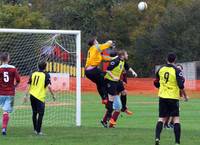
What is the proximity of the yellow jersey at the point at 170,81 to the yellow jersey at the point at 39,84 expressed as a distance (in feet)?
11.7

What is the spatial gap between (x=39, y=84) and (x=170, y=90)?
4020 mm

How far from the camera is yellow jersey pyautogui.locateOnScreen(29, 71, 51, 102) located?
17.0 m

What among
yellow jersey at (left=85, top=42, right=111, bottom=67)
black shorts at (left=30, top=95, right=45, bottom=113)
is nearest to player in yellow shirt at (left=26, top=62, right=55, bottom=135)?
black shorts at (left=30, top=95, right=45, bottom=113)

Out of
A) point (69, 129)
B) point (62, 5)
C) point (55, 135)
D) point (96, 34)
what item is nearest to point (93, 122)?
point (69, 129)

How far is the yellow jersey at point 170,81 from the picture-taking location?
14.5 m

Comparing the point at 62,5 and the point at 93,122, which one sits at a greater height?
the point at 62,5

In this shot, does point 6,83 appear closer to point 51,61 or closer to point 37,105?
point 37,105

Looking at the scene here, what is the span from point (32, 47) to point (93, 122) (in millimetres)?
3391

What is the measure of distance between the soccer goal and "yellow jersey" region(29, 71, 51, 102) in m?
3.00

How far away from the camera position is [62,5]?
7656cm

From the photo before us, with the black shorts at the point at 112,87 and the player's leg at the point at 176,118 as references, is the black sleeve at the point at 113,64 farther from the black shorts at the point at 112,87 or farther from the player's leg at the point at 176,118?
the player's leg at the point at 176,118

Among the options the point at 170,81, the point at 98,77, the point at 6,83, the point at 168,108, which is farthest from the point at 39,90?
the point at 170,81

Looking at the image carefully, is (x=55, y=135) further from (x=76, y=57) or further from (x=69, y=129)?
(x=76, y=57)

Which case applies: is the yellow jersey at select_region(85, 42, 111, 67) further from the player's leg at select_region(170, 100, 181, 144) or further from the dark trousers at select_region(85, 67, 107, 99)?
the player's leg at select_region(170, 100, 181, 144)
